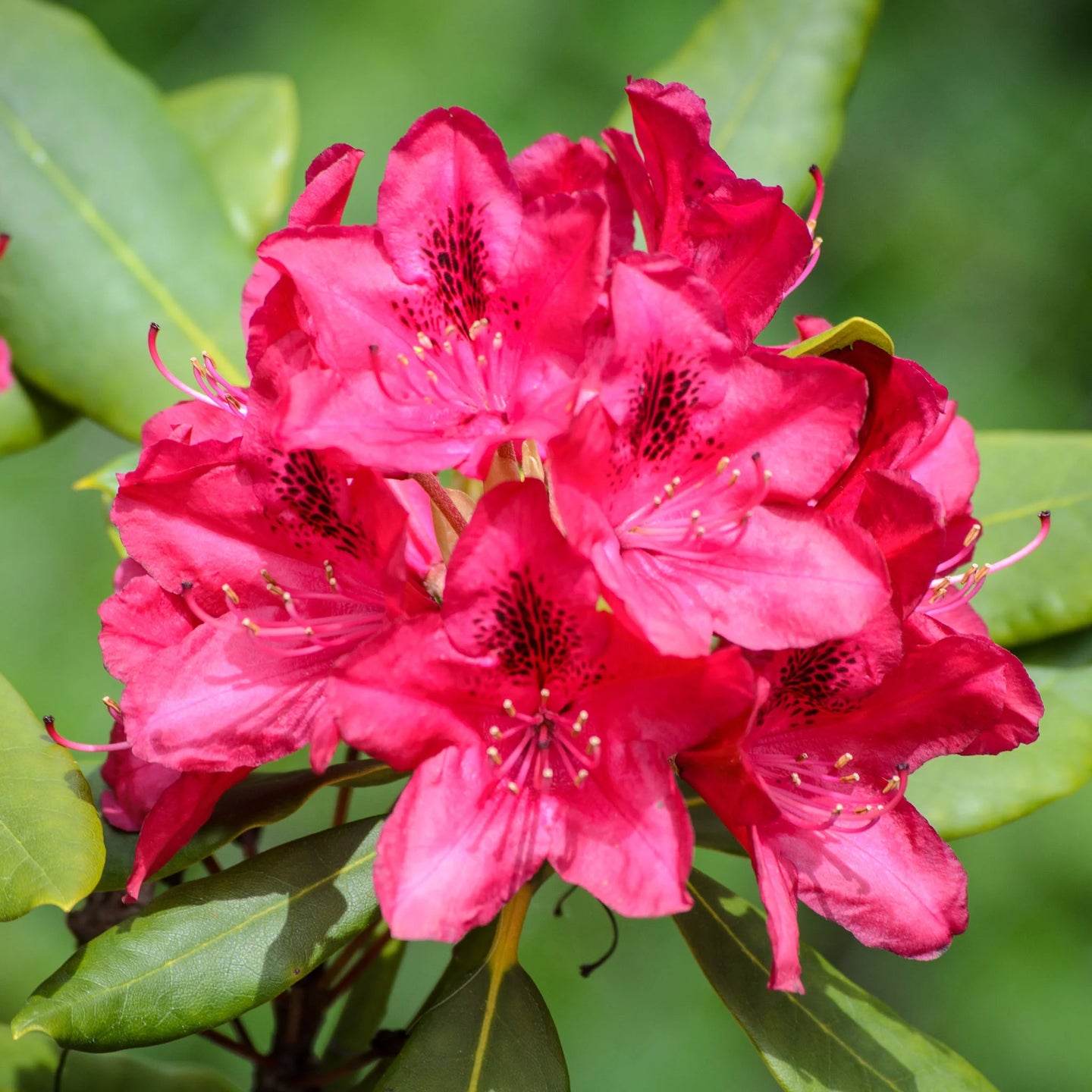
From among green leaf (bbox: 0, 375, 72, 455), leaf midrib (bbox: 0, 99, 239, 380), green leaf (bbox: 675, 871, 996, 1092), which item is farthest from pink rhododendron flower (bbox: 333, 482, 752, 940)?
green leaf (bbox: 0, 375, 72, 455)

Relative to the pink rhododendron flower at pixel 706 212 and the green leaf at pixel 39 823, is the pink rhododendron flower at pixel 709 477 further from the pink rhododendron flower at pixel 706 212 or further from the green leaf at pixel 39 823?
the green leaf at pixel 39 823

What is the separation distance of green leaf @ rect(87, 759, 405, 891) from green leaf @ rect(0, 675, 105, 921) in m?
0.05

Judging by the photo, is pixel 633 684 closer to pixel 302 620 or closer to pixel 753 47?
pixel 302 620

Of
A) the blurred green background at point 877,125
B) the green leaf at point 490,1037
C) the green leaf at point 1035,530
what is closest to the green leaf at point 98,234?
the green leaf at point 490,1037

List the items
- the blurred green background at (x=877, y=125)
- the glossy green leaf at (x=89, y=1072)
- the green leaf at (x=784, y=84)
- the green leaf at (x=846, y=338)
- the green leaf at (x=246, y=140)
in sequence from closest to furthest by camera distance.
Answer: the green leaf at (x=846, y=338) → the glossy green leaf at (x=89, y=1072) → the green leaf at (x=784, y=84) → the green leaf at (x=246, y=140) → the blurred green background at (x=877, y=125)

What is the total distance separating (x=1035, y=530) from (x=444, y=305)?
707mm

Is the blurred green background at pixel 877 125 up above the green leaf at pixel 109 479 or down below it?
below

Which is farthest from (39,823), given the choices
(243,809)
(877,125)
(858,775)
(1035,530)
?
(877,125)

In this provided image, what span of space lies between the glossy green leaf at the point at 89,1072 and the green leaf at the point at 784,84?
111 centimetres

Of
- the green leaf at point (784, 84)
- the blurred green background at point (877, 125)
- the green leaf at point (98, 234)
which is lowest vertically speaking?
the blurred green background at point (877, 125)

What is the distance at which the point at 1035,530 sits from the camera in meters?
1.27

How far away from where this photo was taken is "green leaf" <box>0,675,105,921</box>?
808mm

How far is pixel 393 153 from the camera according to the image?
0.83 meters

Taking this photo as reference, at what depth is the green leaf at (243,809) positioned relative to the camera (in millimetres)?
914
